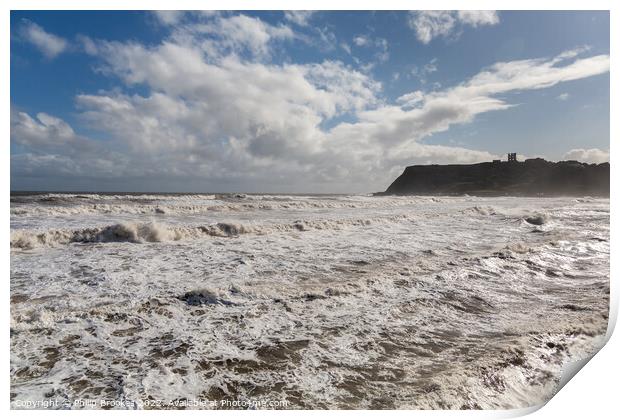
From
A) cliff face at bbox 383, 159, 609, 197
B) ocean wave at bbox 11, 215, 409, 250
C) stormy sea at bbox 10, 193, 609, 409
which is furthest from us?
cliff face at bbox 383, 159, 609, 197

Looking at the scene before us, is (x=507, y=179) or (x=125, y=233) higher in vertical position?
(x=507, y=179)

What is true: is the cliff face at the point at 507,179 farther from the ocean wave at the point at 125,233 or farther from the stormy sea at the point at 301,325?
the ocean wave at the point at 125,233

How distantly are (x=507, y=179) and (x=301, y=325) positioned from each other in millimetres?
50311

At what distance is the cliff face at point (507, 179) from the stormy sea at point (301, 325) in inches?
118

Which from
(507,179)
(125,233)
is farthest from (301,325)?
(507,179)

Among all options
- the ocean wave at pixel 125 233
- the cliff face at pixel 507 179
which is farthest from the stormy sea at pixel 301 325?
the cliff face at pixel 507 179

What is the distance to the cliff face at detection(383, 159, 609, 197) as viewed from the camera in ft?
72.9

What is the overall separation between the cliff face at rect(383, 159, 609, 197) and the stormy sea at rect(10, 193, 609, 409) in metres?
3.00

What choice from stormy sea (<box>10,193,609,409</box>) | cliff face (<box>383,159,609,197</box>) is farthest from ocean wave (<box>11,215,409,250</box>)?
cliff face (<box>383,159,609,197</box>)

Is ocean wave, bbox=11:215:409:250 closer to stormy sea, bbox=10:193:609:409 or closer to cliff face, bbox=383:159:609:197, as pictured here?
stormy sea, bbox=10:193:609:409

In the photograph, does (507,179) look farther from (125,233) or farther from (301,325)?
(301,325)

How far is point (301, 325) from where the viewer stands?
308 centimetres

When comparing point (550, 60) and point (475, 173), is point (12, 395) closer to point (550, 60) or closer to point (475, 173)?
point (550, 60)
